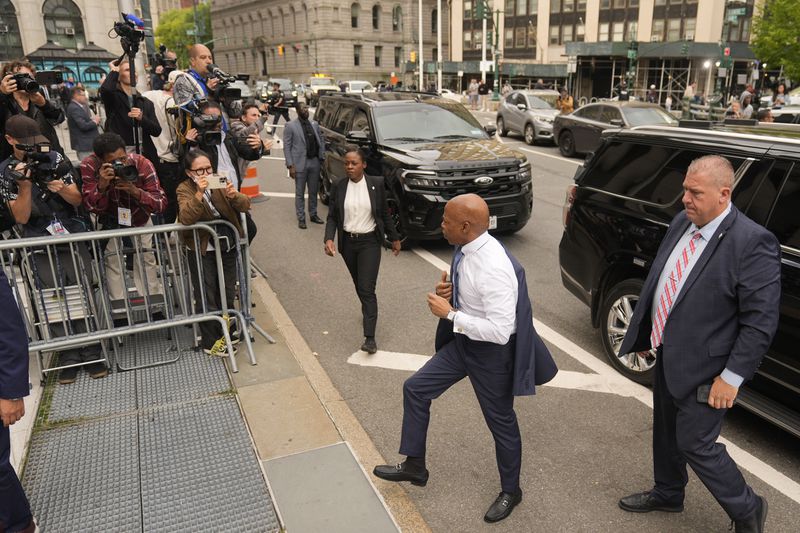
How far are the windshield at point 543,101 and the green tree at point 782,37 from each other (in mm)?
16266

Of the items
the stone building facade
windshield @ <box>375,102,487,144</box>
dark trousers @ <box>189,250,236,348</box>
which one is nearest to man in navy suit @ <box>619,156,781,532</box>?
dark trousers @ <box>189,250,236,348</box>

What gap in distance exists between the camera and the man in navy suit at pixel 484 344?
3236 millimetres

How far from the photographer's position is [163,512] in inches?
138

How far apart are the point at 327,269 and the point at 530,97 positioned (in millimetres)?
16134

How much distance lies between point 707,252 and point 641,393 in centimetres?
223

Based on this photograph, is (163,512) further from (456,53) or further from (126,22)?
(456,53)

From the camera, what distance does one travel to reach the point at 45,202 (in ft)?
16.5

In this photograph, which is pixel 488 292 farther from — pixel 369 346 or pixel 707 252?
pixel 369 346

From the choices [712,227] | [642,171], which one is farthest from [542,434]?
[642,171]

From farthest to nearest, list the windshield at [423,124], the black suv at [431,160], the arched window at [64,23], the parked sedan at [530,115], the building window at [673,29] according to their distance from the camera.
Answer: the building window at [673,29] < the arched window at [64,23] < the parked sedan at [530,115] < the windshield at [423,124] < the black suv at [431,160]

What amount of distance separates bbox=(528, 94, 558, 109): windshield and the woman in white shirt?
1717 cm

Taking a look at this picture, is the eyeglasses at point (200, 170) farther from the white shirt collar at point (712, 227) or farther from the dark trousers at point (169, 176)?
the white shirt collar at point (712, 227)

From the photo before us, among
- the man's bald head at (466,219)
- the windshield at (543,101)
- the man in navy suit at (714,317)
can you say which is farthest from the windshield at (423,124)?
the windshield at (543,101)

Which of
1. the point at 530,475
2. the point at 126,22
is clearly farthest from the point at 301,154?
the point at 530,475
